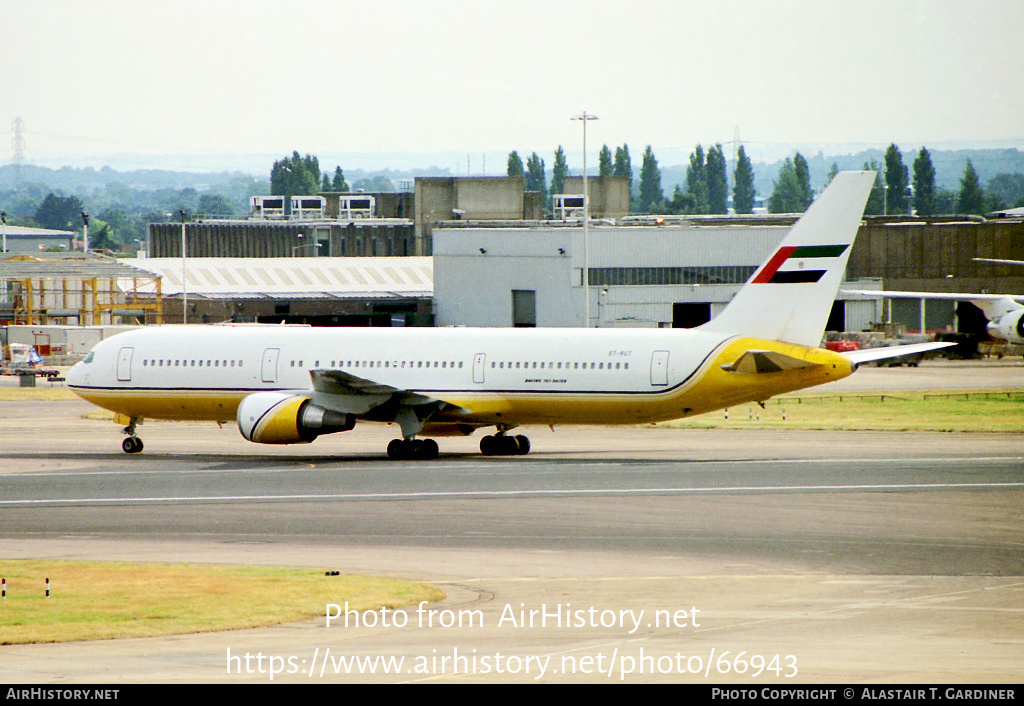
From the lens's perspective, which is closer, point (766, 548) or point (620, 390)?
point (766, 548)

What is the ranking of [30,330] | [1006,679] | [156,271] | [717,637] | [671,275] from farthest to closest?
[156,271] → [30,330] → [671,275] → [717,637] → [1006,679]

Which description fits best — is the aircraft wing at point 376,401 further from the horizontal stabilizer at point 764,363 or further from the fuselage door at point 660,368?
the horizontal stabilizer at point 764,363

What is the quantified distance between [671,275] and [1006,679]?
76559mm

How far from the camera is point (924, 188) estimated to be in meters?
131

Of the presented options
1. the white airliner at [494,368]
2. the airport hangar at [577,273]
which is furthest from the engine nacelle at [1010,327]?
the white airliner at [494,368]

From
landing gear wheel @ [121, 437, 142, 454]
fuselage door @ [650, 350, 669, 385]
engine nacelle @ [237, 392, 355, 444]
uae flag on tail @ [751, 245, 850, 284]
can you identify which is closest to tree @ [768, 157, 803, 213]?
uae flag on tail @ [751, 245, 850, 284]

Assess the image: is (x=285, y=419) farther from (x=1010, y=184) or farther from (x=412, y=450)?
(x=1010, y=184)

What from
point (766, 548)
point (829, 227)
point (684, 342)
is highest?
point (829, 227)

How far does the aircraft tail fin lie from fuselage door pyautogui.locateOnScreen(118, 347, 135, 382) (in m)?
20.0

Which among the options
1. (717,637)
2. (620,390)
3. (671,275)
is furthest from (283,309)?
(717,637)

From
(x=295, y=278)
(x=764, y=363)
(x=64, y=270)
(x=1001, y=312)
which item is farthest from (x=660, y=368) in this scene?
(x=64, y=270)

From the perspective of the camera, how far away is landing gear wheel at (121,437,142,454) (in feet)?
138
